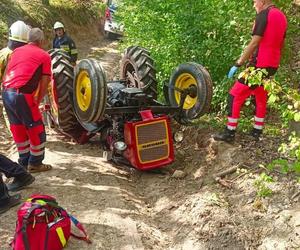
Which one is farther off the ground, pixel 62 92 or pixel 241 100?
pixel 241 100

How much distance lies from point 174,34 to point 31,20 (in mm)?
8063

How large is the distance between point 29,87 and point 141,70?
6.31 feet

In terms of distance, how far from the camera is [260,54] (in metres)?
5.43

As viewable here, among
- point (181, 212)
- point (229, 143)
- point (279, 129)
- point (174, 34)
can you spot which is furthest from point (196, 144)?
point (174, 34)

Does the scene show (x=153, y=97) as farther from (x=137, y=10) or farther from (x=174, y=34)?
(x=137, y=10)

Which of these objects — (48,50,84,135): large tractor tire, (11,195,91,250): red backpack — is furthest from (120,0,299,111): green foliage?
(11,195,91,250): red backpack

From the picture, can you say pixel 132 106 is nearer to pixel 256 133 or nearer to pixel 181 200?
pixel 181 200

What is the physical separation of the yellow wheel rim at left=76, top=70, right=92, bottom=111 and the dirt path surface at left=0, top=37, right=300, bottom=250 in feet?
2.87

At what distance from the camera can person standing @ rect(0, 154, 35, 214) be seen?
4562 mm

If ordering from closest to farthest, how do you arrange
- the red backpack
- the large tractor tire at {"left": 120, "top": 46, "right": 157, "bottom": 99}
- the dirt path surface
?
the red backpack
the dirt path surface
the large tractor tire at {"left": 120, "top": 46, "right": 157, "bottom": 99}

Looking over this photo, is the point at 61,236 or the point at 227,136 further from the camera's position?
the point at 227,136

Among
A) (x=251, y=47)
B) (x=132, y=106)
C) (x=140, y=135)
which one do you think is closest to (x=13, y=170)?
(x=140, y=135)

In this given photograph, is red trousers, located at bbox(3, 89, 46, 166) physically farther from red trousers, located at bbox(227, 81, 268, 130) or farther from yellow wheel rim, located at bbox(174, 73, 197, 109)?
red trousers, located at bbox(227, 81, 268, 130)

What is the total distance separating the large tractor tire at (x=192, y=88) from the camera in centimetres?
570
